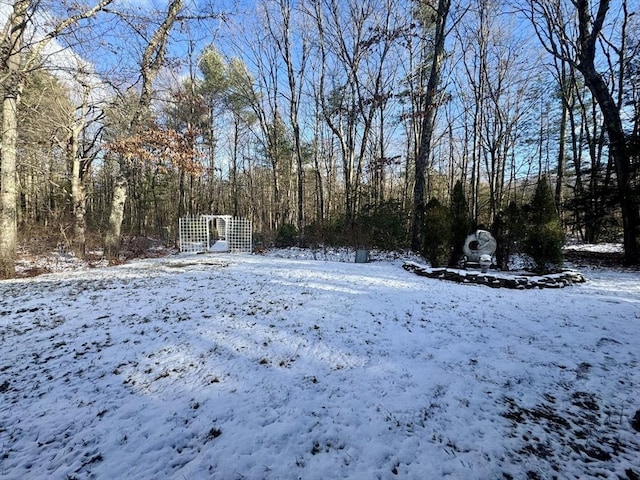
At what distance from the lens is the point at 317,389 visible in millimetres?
2133

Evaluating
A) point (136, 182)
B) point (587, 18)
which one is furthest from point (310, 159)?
point (587, 18)

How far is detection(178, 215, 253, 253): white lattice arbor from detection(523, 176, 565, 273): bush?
10649 mm

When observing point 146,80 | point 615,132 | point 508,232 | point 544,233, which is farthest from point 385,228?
point 146,80

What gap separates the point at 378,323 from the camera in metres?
3.46

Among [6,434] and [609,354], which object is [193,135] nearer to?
[6,434]

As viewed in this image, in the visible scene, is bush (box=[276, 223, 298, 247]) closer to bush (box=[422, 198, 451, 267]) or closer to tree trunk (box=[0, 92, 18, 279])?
bush (box=[422, 198, 451, 267])

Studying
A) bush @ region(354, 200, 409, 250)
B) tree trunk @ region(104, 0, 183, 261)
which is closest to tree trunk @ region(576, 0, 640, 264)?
bush @ region(354, 200, 409, 250)

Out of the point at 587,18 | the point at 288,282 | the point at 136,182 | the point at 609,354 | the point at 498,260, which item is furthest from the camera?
the point at 136,182

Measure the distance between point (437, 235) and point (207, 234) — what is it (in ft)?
31.8

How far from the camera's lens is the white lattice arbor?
12668mm

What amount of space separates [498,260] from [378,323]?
5269 millimetres

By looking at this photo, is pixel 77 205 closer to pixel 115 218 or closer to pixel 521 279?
pixel 115 218

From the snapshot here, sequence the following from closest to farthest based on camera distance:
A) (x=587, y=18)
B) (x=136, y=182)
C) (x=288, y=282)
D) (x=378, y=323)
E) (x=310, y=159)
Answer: (x=378, y=323), (x=288, y=282), (x=587, y=18), (x=136, y=182), (x=310, y=159)

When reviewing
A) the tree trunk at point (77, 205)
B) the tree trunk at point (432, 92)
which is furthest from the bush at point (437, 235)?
the tree trunk at point (77, 205)
